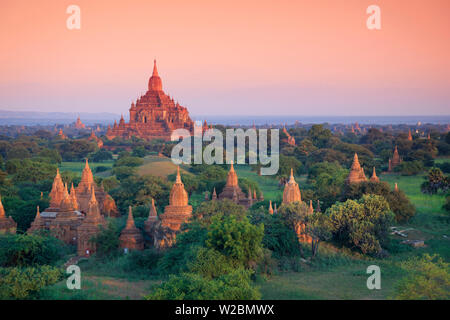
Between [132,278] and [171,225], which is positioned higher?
[171,225]

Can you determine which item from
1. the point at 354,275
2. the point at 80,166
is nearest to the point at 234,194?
the point at 354,275

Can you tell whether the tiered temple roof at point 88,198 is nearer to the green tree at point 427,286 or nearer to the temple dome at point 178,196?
the temple dome at point 178,196

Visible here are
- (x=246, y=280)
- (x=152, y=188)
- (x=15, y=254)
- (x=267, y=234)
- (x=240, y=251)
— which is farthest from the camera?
(x=152, y=188)

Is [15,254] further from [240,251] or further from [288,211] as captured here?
[288,211]

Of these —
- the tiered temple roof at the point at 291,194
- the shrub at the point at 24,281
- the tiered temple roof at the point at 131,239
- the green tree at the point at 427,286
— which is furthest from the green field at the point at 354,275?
the shrub at the point at 24,281

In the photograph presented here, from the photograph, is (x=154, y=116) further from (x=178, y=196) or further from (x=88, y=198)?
(x=178, y=196)
